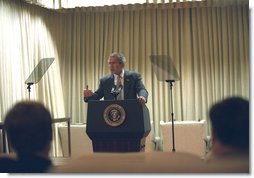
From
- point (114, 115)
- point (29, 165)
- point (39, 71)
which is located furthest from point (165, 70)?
point (29, 165)

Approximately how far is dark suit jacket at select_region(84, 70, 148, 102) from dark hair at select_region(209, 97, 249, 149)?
15.3 inches

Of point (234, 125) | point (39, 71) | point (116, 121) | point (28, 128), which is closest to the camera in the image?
point (234, 125)

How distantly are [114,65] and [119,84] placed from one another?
0.30ft

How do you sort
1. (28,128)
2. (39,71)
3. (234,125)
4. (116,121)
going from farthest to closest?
(39,71)
(116,121)
(28,128)
(234,125)

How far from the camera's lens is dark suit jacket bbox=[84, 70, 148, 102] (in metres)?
1.56

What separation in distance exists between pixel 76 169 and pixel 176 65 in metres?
0.63

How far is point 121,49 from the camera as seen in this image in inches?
66.1

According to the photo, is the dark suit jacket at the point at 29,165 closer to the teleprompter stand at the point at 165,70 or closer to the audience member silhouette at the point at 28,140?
the audience member silhouette at the point at 28,140

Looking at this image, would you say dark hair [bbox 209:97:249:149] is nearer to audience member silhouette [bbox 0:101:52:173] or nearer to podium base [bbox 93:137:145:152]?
podium base [bbox 93:137:145:152]

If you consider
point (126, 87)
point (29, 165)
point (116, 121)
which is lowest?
point (29, 165)

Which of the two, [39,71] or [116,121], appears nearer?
[116,121]

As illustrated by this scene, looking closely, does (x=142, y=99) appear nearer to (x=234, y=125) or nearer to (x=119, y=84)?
(x=119, y=84)

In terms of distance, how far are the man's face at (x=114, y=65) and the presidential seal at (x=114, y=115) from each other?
5.8 inches

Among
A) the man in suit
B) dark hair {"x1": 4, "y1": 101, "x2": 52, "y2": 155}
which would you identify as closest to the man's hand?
the man in suit
